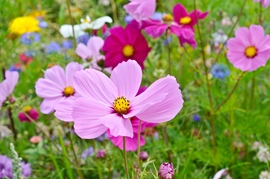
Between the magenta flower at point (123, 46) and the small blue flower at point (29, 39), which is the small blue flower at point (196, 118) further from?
the small blue flower at point (29, 39)

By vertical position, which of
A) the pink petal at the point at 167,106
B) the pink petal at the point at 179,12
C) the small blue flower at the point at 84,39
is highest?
the pink petal at the point at 179,12

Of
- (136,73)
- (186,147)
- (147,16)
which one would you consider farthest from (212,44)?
(136,73)

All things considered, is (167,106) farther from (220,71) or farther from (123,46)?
(220,71)

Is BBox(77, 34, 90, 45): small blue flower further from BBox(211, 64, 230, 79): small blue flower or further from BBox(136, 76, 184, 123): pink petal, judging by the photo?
BBox(136, 76, 184, 123): pink petal

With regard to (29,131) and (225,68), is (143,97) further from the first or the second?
(29,131)

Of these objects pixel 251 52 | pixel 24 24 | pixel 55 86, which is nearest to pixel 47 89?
pixel 55 86

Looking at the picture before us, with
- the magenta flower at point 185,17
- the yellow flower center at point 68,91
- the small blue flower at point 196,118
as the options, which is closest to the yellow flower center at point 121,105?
the yellow flower center at point 68,91
